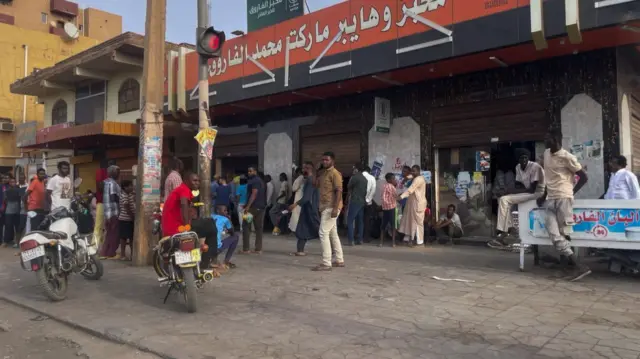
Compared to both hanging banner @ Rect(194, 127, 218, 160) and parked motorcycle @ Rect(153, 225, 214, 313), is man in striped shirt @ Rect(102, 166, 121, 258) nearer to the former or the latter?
hanging banner @ Rect(194, 127, 218, 160)

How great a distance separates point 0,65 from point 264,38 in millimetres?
23343

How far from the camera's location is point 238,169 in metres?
16.5

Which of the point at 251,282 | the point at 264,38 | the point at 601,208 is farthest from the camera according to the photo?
the point at 264,38

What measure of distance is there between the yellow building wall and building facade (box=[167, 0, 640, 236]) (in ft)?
64.4

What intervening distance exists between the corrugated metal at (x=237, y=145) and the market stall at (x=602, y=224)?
Answer: 9.82 m

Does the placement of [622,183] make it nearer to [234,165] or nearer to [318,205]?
[318,205]

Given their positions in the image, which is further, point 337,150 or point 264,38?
point 337,150

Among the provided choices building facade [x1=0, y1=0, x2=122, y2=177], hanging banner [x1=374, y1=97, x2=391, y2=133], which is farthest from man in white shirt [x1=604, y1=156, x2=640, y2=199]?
building facade [x1=0, y1=0, x2=122, y2=177]

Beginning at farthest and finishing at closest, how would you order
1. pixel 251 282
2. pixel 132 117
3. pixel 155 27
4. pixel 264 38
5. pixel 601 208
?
pixel 132 117 < pixel 264 38 < pixel 155 27 < pixel 251 282 < pixel 601 208

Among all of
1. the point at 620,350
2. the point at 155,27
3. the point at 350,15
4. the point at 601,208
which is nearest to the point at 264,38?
the point at 350,15

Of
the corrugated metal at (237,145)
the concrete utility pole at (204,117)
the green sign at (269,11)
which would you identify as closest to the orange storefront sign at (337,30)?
the green sign at (269,11)

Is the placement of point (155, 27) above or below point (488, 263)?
above

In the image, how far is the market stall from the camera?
5.95 meters

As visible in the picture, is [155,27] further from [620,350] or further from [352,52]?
[620,350]
